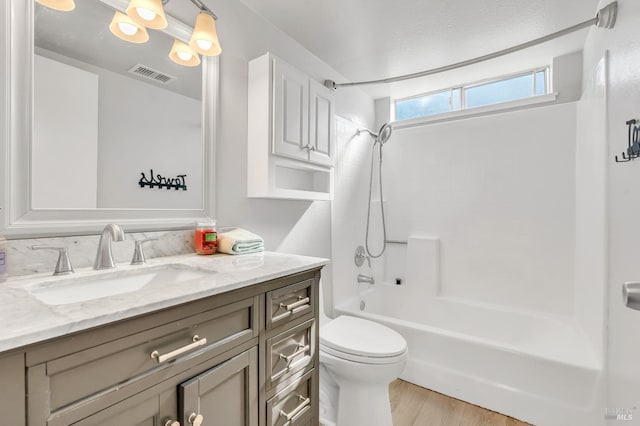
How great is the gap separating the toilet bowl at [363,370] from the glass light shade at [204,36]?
59.7 inches

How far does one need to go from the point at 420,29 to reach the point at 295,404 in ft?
7.07

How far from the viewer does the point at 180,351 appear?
742mm

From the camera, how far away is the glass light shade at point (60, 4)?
99 cm

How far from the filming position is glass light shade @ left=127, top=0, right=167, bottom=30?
1.08 metres

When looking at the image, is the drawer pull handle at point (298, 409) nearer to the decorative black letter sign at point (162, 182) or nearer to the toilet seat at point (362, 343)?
the toilet seat at point (362, 343)

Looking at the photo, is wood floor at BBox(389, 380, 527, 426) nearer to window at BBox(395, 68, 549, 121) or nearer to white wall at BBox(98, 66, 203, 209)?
white wall at BBox(98, 66, 203, 209)

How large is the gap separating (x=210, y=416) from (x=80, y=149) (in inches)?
38.6

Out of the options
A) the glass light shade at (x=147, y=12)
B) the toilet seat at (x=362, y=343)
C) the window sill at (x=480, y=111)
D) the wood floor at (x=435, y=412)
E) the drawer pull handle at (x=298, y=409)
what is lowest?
the wood floor at (x=435, y=412)

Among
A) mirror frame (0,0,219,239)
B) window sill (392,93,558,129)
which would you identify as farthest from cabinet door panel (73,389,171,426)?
window sill (392,93,558,129)

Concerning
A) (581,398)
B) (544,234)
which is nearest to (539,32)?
(544,234)

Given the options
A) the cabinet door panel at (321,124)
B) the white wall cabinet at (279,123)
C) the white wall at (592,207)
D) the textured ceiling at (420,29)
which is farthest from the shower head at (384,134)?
the white wall at (592,207)

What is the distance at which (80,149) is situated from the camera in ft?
3.46

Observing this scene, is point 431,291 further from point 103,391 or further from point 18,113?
point 18,113

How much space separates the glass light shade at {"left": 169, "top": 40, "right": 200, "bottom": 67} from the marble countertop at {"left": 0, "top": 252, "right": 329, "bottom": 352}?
0.90 meters
